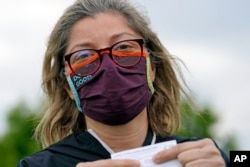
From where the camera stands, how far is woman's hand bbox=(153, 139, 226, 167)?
Result: 4.56 metres

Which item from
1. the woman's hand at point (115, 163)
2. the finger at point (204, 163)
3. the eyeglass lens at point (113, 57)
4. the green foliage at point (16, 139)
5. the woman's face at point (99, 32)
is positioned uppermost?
the woman's face at point (99, 32)

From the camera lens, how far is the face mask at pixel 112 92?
4922 mm

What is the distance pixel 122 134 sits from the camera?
5.00m

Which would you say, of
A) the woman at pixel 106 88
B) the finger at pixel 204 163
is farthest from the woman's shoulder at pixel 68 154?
the finger at pixel 204 163

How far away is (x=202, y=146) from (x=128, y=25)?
0.97 metres

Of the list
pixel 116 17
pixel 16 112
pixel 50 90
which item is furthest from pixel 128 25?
pixel 16 112

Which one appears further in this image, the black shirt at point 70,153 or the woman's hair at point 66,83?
the woman's hair at point 66,83

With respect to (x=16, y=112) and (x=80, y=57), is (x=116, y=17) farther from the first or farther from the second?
(x=16, y=112)

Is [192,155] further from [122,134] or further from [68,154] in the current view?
[68,154]

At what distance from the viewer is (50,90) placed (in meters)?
5.58

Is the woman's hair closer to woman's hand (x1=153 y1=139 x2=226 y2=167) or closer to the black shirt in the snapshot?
the black shirt

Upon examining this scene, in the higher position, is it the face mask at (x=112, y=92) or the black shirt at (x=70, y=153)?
the face mask at (x=112, y=92)

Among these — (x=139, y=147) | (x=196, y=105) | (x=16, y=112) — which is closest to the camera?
(x=139, y=147)

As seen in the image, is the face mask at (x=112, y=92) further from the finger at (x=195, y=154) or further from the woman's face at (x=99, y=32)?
the finger at (x=195, y=154)
